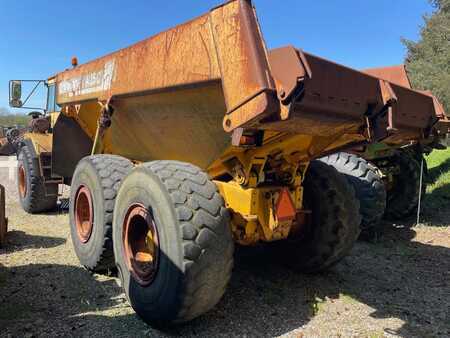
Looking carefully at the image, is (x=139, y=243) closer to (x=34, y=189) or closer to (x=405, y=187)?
(x=34, y=189)

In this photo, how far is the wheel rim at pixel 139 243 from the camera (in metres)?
3.14

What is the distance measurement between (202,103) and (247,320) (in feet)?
5.56

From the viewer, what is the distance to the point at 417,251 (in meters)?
5.55

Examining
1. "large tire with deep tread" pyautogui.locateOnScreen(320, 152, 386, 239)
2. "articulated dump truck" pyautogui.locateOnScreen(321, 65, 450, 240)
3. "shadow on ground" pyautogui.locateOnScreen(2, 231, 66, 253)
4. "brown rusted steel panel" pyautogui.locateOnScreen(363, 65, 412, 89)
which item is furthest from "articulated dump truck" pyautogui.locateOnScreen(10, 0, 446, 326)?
"brown rusted steel panel" pyautogui.locateOnScreen(363, 65, 412, 89)

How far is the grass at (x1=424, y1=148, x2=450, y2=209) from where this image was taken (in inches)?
322

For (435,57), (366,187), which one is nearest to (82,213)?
(366,187)

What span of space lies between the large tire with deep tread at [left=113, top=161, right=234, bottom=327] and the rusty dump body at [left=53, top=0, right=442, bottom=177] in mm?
456

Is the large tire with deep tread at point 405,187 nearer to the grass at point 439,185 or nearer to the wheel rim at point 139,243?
the grass at point 439,185

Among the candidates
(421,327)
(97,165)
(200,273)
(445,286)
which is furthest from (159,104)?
(445,286)

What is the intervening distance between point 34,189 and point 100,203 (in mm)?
3507

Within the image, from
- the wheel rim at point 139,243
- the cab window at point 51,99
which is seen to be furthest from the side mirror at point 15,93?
the wheel rim at point 139,243

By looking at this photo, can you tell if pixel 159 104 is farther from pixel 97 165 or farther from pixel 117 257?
pixel 117 257

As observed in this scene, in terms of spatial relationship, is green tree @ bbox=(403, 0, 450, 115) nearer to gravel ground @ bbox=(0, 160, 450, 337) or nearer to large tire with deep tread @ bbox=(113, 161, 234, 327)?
gravel ground @ bbox=(0, 160, 450, 337)

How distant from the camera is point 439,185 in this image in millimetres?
9281
